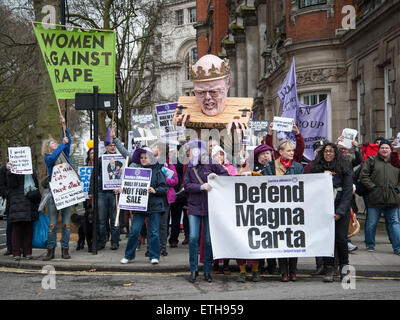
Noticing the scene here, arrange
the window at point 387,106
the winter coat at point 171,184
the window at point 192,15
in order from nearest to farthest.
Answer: the winter coat at point 171,184
the window at point 387,106
the window at point 192,15

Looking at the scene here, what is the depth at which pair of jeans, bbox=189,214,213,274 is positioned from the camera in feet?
27.1

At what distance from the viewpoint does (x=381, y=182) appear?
10984 mm

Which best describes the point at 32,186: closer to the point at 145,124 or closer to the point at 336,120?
the point at 145,124

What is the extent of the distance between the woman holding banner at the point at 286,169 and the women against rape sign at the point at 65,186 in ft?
11.7

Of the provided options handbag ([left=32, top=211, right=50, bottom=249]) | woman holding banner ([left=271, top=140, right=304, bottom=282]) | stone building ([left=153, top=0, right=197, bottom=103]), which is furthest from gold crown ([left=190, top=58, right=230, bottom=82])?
stone building ([left=153, top=0, right=197, bottom=103])

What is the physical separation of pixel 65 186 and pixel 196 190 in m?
2.89

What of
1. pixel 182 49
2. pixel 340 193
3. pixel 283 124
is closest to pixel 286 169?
pixel 340 193

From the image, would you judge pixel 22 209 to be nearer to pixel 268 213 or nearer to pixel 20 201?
pixel 20 201

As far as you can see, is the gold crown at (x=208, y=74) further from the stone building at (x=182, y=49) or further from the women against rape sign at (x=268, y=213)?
the stone building at (x=182, y=49)

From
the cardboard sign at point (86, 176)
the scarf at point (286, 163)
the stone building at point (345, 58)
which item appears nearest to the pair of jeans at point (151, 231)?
the scarf at point (286, 163)

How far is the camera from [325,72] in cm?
1955

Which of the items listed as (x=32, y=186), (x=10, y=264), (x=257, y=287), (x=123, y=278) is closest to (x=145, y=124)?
(x=32, y=186)

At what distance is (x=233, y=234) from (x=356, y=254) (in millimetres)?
3100

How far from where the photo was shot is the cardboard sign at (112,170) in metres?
11.4
